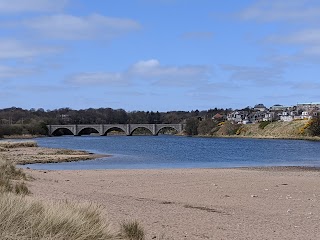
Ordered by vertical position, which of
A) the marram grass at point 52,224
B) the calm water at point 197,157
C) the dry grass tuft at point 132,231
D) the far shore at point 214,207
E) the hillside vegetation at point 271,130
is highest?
the hillside vegetation at point 271,130

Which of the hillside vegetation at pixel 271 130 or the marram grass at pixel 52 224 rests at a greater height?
the hillside vegetation at pixel 271 130

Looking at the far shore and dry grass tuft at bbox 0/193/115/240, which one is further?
the far shore

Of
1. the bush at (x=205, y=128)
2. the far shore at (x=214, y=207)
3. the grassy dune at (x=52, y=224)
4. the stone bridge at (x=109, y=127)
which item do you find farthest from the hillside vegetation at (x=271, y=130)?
the grassy dune at (x=52, y=224)

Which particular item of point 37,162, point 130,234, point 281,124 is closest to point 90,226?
point 130,234

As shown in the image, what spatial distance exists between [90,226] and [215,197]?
504 inches

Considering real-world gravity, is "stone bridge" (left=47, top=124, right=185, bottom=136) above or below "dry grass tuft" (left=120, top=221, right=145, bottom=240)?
above

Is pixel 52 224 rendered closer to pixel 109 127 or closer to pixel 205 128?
pixel 205 128

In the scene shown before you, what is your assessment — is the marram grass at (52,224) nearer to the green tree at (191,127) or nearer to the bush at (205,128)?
the bush at (205,128)

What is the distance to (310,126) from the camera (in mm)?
139875

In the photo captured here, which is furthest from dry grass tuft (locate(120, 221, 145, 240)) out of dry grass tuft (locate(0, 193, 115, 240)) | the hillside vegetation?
the hillside vegetation

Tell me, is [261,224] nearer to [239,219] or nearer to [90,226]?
[239,219]

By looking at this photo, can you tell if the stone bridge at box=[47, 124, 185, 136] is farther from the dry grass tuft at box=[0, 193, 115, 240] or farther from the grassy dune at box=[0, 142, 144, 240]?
the dry grass tuft at box=[0, 193, 115, 240]

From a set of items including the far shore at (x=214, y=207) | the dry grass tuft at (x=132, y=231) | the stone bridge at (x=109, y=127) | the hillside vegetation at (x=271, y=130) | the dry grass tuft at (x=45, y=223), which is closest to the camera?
the dry grass tuft at (x=45, y=223)

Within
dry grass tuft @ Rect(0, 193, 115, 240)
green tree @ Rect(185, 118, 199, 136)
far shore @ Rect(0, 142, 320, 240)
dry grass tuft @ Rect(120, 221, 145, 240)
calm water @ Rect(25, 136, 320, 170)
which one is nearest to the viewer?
dry grass tuft @ Rect(0, 193, 115, 240)
